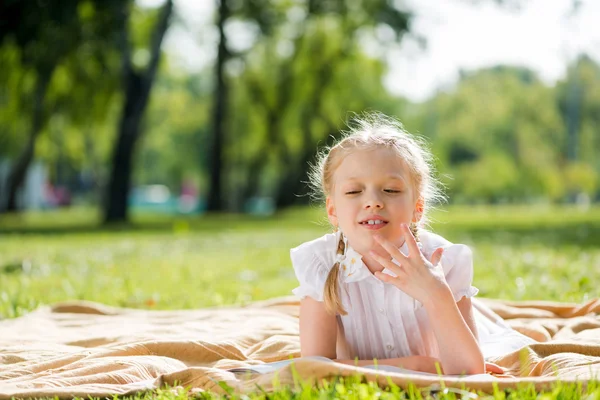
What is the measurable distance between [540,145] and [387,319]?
47213 mm

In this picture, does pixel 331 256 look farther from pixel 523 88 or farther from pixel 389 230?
pixel 523 88

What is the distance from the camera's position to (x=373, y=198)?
3295mm

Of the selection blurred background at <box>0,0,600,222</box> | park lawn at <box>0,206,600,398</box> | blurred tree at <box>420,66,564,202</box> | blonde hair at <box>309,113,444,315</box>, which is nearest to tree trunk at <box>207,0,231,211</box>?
blurred background at <box>0,0,600,222</box>

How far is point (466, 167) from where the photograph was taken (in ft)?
168

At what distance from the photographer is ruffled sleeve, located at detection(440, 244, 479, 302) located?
11.3 feet

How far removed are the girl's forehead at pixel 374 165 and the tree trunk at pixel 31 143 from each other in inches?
728

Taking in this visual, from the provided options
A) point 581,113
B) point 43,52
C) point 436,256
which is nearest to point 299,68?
point 43,52

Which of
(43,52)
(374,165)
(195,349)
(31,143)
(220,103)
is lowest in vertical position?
(195,349)

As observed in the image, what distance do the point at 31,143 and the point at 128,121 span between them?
3998 millimetres

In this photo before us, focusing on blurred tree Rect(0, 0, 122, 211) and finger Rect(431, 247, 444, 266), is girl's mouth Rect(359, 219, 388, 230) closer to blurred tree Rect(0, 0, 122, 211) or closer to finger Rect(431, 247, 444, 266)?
finger Rect(431, 247, 444, 266)

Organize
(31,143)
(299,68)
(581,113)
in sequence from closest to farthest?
(31,143)
(299,68)
(581,113)

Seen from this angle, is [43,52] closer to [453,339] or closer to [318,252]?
[318,252]

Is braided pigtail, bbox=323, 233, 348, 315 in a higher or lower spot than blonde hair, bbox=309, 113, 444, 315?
lower

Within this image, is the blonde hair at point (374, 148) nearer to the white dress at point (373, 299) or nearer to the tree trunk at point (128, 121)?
the white dress at point (373, 299)
